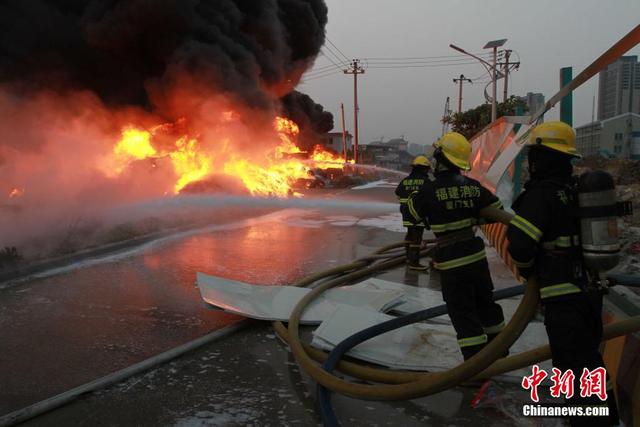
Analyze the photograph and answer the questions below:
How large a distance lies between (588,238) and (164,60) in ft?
48.4

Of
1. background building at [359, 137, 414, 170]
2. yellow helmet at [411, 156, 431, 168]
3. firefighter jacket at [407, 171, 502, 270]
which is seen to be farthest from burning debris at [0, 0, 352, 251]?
background building at [359, 137, 414, 170]

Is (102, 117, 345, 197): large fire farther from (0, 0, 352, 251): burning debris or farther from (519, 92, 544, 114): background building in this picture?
(519, 92, 544, 114): background building

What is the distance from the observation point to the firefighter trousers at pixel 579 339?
7.32 ft

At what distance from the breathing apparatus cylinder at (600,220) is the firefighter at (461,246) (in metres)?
0.92

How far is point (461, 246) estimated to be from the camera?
3086 mm

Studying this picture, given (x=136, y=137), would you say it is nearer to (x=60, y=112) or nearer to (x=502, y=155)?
(x=60, y=112)

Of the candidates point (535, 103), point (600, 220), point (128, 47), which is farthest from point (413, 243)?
point (128, 47)

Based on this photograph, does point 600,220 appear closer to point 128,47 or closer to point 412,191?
point 412,191

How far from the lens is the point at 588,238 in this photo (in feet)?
7.13

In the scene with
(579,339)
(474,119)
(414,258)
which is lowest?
(414,258)

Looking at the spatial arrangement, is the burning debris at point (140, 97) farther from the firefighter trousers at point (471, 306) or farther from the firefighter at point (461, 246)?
the firefighter trousers at point (471, 306)

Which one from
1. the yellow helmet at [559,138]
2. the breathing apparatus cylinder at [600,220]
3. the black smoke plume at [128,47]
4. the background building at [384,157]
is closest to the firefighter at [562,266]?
the yellow helmet at [559,138]

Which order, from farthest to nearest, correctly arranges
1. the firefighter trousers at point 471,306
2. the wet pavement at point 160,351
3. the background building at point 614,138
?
the background building at point 614,138, the firefighter trousers at point 471,306, the wet pavement at point 160,351

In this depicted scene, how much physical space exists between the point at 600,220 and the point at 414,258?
411cm
